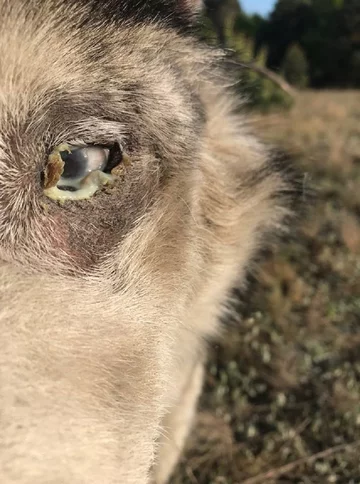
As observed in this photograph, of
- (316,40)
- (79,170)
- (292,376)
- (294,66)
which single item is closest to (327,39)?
(316,40)

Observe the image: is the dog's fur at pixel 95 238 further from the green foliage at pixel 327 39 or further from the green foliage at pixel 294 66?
the green foliage at pixel 327 39

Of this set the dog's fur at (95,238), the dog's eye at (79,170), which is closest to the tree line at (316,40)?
the dog's fur at (95,238)

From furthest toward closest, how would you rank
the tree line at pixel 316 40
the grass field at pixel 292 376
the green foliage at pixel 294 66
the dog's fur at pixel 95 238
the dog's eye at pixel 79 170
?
the tree line at pixel 316 40 < the green foliage at pixel 294 66 < the grass field at pixel 292 376 < the dog's eye at pixel 79 170 < the dog's fur at pixel 95 238

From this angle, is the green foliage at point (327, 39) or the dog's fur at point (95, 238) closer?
the dog's fur at point (95, 238)

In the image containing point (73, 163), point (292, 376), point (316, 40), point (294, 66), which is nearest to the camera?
point (73, 163)

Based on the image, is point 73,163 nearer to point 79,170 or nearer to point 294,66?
point 79,170

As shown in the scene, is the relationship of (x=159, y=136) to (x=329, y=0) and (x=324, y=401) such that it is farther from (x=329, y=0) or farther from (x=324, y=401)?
(x=329, y=0)

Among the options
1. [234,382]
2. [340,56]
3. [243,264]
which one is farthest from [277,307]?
[340,56]

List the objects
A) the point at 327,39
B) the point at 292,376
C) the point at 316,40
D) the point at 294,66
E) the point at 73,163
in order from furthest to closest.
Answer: the point at 327,39
the point at 316,40
the point at 294,66
the point at 292,376
the point at 73,163
